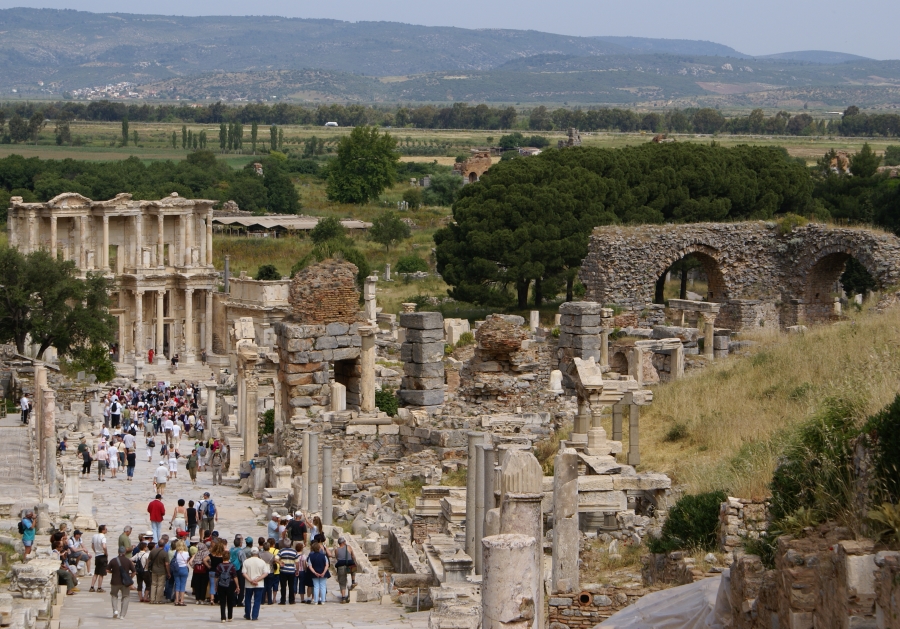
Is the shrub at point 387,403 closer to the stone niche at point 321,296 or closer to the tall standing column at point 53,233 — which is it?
the stone niche at point 321,296

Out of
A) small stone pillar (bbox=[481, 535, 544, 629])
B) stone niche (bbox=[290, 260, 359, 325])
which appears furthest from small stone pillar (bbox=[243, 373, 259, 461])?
small stone pillar (bbox=[481, 535, 544, 629])

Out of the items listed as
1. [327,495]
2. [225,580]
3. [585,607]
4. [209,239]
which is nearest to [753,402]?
[327,495]

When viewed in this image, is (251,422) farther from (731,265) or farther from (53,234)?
(53,234)

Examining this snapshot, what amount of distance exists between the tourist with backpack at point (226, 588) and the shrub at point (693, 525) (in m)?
4.59

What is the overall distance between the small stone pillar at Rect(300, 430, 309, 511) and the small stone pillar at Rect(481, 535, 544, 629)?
13.4 meters

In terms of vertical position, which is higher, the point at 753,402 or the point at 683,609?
the point at 683,609

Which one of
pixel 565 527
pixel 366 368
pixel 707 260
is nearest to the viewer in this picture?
pixel 565 527

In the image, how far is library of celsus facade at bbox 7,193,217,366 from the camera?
6825cm

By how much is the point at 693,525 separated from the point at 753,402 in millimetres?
6606

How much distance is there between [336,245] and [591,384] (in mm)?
51323

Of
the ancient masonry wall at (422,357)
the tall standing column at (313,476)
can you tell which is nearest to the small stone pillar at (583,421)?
the tall standing column at (313,476)

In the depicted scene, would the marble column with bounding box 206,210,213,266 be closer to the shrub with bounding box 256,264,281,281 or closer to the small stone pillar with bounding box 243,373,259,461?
the shrub with bounding box 256,264,281,281

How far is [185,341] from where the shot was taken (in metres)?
71.8

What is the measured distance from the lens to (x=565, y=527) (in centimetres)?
1442
